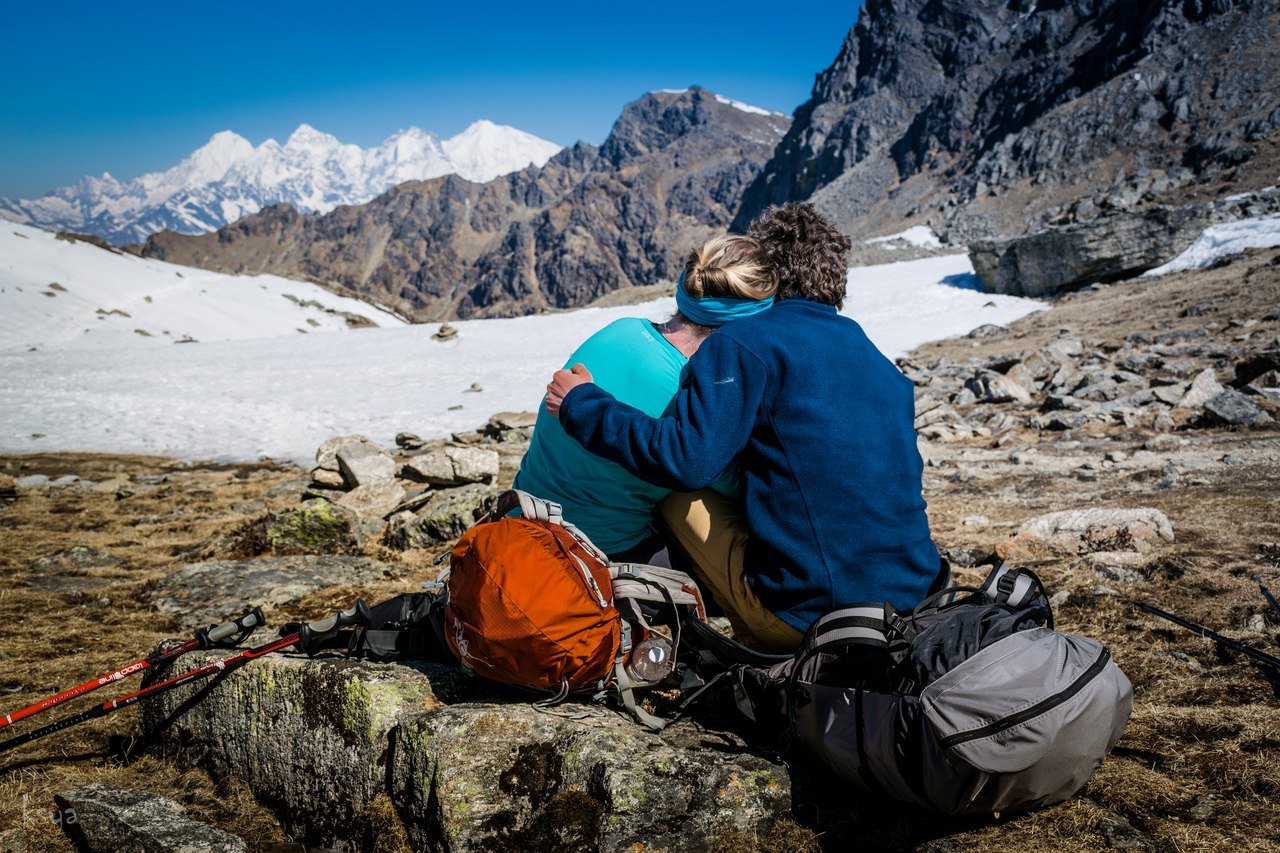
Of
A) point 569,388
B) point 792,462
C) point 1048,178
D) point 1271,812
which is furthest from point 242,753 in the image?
point 1048,178

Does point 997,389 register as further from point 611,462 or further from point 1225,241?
point 1225,241

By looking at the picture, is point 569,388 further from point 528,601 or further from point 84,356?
point 84,356

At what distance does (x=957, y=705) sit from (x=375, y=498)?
28.8 feet

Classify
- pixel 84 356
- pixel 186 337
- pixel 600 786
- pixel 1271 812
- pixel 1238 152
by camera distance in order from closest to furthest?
pixel 1271 812 → pixel 600 786 → pixel 84 356 → pixel 186 337 → pixel 1238 152

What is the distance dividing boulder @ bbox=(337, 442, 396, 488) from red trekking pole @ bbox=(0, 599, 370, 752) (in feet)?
20.8

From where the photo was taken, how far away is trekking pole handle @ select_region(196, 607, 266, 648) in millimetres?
3967

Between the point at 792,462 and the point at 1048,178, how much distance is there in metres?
101

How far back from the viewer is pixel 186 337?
121 ft

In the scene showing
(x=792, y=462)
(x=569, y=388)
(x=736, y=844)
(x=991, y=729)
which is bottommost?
(x=736, y=844)

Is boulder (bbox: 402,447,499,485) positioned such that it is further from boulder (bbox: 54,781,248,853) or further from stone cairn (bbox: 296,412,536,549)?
boulder (bbox: 54,781,248,853)

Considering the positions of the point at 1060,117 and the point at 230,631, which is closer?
the point at 230,631

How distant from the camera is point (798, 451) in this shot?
2961mm

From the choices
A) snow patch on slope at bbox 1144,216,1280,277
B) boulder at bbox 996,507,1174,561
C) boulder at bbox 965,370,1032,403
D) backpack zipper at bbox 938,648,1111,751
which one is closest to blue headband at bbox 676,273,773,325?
backpack zipper at bbox 938,648,1111,751

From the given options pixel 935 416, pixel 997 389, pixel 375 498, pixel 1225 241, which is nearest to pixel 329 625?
pixel 375 498
